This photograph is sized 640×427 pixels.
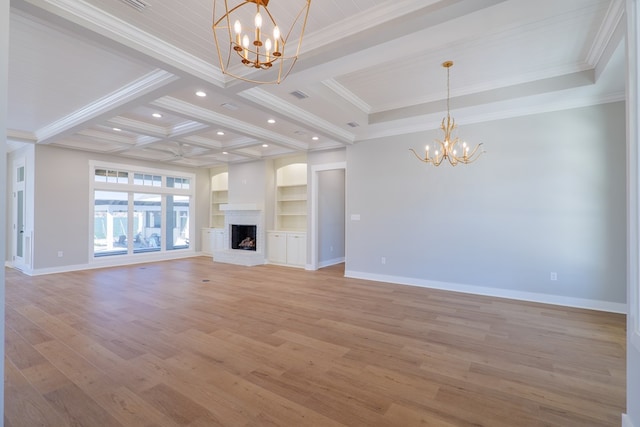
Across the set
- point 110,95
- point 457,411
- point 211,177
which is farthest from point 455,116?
point 211,177

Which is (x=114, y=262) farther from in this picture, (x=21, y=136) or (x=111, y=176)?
(x=21, y=136)

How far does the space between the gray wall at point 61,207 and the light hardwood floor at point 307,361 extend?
2449 millimetres

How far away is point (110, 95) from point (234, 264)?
4806 millimetres

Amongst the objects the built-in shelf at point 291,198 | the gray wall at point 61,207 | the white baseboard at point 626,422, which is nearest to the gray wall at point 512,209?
the built-in shelf at point 291,198

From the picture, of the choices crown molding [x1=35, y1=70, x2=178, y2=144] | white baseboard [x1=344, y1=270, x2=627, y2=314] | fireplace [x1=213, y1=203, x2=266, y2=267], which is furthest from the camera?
fireplace [x1=213, y1=203, x2=266, y2=267]

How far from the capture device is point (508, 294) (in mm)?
4527

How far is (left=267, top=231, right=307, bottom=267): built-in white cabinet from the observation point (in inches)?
284

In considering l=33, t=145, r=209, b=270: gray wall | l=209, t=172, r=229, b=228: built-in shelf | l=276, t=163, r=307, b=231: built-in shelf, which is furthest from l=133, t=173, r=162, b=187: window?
l=276, t=163, r=307, b=231: built-in shelf

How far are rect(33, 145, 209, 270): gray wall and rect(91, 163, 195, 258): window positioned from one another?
245mm

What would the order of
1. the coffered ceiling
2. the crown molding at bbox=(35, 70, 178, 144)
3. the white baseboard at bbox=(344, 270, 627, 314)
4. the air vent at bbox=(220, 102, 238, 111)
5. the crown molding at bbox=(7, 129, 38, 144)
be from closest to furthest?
the coffered ceiling
the crown molding at bbox=(35, 70, 178, 144)
the white baseboard at bbox=(344, 270, 627, 314)
the air vent at bbox=(220, 102, 238, 111)
the crown molding at bbox=(7, 129, 38, 144)

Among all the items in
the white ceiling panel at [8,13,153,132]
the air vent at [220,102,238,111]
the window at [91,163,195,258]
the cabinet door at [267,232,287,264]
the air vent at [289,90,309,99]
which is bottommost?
the cabinet door at [267,232,287,264]

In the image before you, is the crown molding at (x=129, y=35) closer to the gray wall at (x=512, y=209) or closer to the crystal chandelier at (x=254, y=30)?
the crystal chandelier at (x=254, y=30)

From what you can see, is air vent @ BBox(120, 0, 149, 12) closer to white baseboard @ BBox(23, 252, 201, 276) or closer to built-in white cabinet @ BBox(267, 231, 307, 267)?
built-in white cabinet @ BBox(267, 231, 307, 267)

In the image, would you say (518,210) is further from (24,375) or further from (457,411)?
(24,375)
